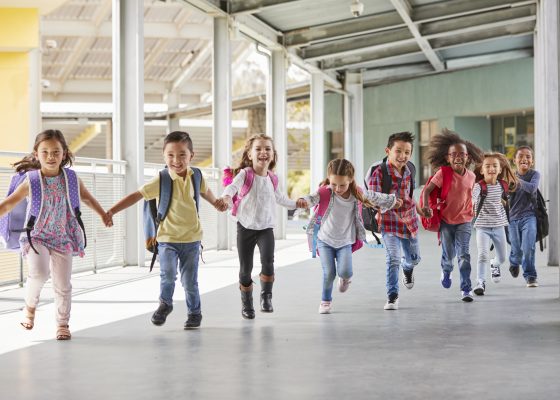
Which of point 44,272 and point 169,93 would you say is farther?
point 169,93

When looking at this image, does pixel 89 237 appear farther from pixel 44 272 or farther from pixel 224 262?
pixel 44 272

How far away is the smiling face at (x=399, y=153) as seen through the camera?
7.56 metres

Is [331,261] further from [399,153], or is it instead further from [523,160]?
[523,160]

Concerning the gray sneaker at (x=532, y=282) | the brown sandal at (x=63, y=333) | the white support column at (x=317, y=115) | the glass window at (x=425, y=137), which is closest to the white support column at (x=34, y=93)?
the white support column at (x=317, y=115)

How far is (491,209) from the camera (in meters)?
8.77

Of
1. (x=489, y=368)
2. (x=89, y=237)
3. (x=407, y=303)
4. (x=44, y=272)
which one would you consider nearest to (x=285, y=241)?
(x=89, y=237)

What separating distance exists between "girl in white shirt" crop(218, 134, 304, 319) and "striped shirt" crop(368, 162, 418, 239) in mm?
817

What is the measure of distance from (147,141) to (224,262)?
26.0 metres

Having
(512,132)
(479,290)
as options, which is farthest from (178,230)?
(512,132)

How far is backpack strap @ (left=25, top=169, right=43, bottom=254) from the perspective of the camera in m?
6.04

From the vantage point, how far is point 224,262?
43.3 feet

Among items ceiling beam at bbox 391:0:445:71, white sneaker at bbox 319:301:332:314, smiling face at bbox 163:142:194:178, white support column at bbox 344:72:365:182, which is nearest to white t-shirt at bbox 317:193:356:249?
white sneaker at bbox 319:301:332:314

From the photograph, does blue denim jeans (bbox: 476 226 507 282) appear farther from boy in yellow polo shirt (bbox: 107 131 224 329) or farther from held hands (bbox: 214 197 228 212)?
boy in yellow polo shirt (bbox: 107 131 224 329)

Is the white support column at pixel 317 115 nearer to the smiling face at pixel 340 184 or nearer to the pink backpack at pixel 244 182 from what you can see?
the smiling face at pixel 340 184
